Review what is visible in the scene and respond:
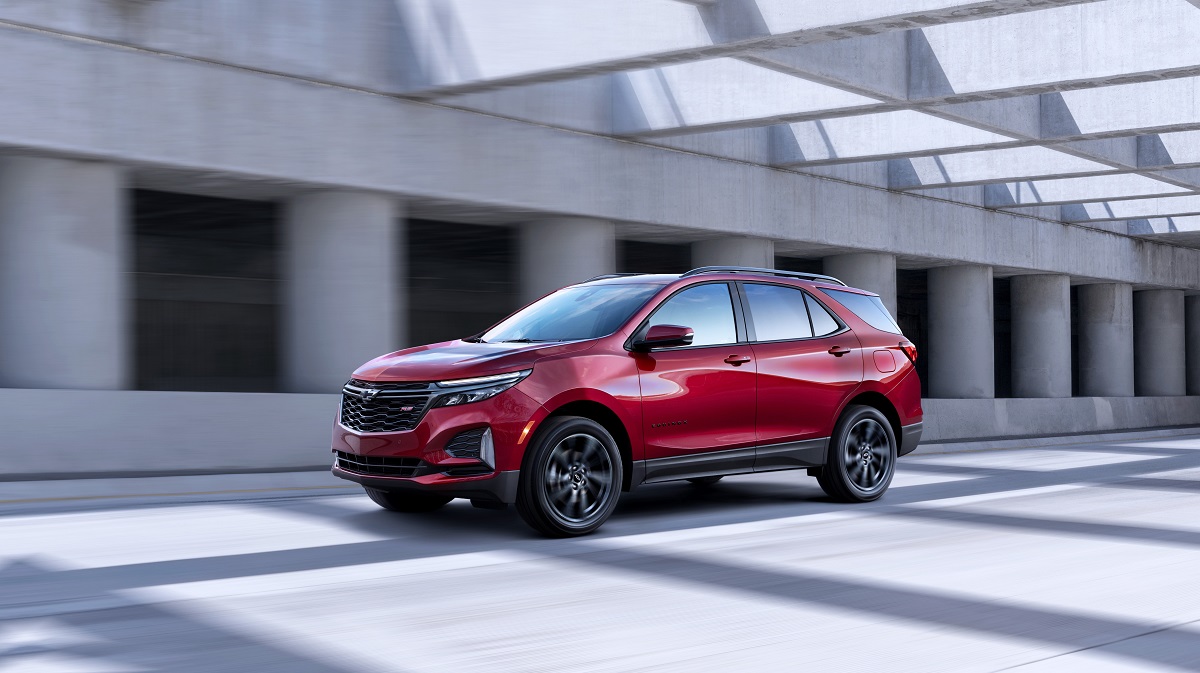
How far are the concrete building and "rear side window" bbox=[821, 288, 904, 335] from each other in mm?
3415

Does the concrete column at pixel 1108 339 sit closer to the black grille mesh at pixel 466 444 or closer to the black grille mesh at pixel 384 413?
→ the black grille mesh at pixel 384 413

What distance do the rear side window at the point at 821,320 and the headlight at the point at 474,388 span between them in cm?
321

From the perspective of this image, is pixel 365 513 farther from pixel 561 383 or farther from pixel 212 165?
pixel 212 165

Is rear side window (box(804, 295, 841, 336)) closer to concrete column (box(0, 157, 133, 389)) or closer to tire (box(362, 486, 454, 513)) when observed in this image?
tire (box(362, 486, 454, 513))

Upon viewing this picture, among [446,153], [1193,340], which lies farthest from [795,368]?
[1193,340]

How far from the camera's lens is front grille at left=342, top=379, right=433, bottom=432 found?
8102 millimetres

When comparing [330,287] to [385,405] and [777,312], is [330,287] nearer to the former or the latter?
[777,312]

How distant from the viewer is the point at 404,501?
9.52 m

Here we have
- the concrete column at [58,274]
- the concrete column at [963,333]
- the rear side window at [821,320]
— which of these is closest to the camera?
the rear side window at [821,320]

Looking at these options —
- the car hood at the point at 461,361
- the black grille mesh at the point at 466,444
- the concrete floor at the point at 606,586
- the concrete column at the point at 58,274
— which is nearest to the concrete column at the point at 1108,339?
the concrete floor at the point at 606,586

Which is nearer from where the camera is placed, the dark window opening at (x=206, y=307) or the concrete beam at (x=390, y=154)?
the concrete beam at (x=390, y=154)

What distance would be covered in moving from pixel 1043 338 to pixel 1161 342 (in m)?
9.50

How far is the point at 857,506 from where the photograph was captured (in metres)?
10.5

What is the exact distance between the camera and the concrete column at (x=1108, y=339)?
35656 millimetres
